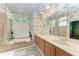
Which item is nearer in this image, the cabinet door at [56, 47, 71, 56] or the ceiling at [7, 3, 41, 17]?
the cabinet door at [56, 47, 71, 56]

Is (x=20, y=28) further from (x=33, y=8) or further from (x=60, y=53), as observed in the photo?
(x=60, y=53)

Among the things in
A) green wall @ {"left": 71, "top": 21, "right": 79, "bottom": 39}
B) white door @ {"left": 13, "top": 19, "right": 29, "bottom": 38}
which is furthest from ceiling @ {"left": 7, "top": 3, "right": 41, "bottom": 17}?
green wall @ {"left": 71, "top": 21, "right": 79, "bottom": 39}

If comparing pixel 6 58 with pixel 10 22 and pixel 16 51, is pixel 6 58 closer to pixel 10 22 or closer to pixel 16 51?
pixel 16 51

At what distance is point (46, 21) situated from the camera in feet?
10.4

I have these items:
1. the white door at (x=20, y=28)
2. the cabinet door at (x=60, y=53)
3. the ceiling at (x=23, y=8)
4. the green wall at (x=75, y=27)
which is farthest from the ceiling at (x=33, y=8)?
the cabinet door at (x=60, y=53)

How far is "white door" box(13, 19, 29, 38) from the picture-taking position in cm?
293

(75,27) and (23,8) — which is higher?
(23,8)

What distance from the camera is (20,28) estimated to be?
2971mm

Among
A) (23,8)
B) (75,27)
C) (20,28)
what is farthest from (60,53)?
(23,8)

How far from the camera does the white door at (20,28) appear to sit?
293 centimetres

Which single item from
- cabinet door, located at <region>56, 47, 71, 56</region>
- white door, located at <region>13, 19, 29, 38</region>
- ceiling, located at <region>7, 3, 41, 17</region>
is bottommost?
cabinet door, located at <region>56, 47, 71, 56</region>

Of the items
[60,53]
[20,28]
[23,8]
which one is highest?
[23,8]

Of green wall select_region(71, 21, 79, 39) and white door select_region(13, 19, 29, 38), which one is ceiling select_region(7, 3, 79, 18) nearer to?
white door select_region(13, 19, 29, 38)

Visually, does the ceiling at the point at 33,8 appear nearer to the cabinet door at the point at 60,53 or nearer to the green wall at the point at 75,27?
the green wall at the point at 75,27
